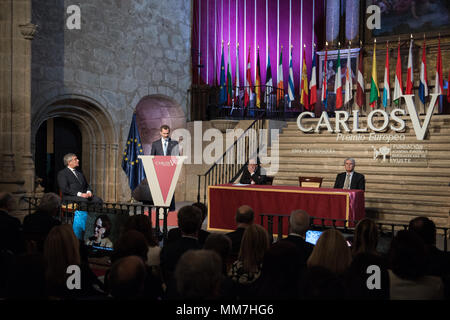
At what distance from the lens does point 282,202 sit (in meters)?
7.23

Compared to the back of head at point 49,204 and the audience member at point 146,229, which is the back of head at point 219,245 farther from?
the back of head at point 49,204

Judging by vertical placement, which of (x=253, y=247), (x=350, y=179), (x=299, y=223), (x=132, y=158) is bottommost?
(x=253, y=247)

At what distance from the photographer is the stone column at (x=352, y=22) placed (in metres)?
15.4

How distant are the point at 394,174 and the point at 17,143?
6.88m

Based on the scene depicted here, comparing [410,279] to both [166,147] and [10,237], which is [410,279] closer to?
[10,237]

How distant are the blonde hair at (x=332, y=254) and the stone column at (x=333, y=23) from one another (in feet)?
45.3

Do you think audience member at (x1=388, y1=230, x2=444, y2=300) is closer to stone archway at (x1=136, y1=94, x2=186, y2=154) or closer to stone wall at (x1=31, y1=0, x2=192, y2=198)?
stone wall at (x1=31, y1=0, x2=192, y2=198)

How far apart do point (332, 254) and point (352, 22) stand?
Result: 1392 cm

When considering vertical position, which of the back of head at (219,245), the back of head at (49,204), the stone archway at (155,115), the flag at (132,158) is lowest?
the back of head at (219,245)

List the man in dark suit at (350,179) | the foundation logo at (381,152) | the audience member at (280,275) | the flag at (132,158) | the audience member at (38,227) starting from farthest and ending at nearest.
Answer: the flag at (132,158) < the foundation logo at (381,152) < the man in dark suit at (350,179) < the audience member at (38,227) < the audience member at (280,275)

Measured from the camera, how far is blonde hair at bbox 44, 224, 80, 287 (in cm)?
297

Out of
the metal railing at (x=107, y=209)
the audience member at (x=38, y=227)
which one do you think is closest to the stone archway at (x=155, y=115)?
the metal railing at (x=107, y=209)

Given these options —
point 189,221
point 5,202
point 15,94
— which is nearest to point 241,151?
point 15,94

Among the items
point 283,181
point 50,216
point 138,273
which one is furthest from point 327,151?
point 138,273
